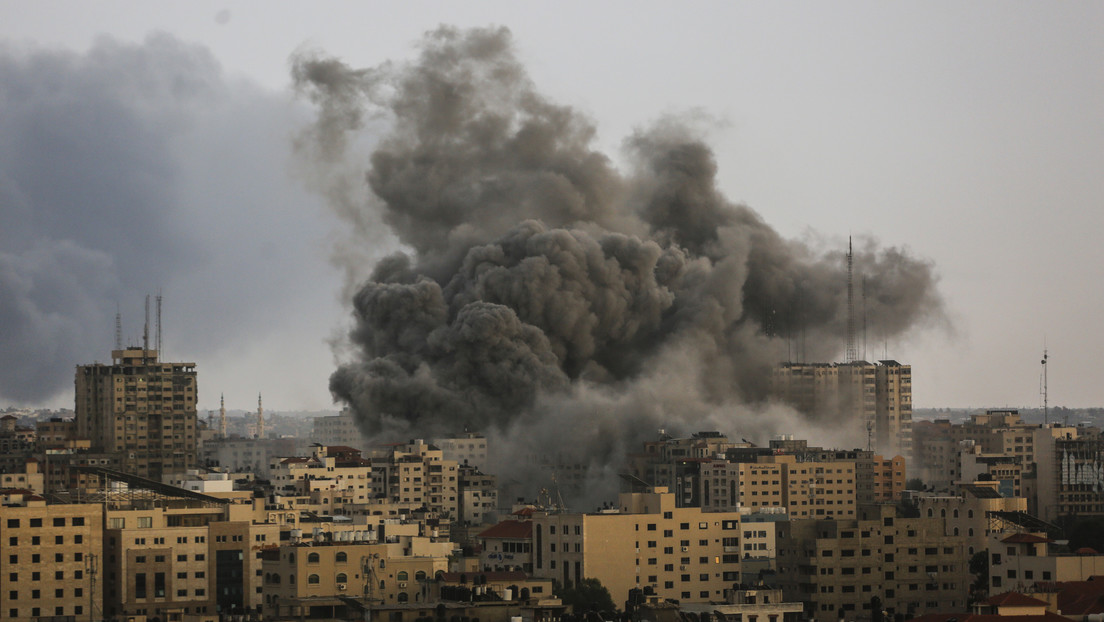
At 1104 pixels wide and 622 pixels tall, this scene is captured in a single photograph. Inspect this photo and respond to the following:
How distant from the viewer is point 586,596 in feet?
168

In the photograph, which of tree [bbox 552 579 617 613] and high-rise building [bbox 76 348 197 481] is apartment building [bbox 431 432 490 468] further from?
tree [bbox 552 579 617 613]

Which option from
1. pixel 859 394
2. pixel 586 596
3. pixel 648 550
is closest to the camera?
pixel 586 596

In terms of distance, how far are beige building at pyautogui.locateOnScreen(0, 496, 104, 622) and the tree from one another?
9854 millimetres

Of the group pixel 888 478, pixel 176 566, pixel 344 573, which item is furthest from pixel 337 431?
pixel 344 573

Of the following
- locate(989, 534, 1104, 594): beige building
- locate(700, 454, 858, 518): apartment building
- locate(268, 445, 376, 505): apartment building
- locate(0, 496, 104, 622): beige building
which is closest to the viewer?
locate(0, 496, 104, 622): beige building

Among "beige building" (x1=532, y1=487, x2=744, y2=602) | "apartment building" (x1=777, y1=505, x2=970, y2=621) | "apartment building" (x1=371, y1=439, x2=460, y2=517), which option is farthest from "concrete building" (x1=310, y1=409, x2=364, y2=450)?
"apartment building" (x1=777, y1=505, x2=970, y2=621)

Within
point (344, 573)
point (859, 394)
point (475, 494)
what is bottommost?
point (344, 573)

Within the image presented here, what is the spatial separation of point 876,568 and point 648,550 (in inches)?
209

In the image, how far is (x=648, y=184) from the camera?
4321 inches

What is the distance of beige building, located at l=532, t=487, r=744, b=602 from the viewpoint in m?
54.2

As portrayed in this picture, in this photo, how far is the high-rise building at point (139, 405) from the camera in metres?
102

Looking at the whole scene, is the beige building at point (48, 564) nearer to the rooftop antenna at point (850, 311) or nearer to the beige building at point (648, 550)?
the beige building at point (648, 550)

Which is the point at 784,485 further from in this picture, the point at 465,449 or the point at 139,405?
the point at 139,405

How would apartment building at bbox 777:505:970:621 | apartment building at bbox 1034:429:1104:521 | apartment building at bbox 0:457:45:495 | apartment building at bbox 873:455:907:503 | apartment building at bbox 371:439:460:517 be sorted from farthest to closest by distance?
apartment building at bbox 873:455:907:503 → apartment building at bbox 371:439:460:517 → apartment building at bbox 1034:429:1104:521 → apartment building at bbox 0:457:45:495 → apartment building at bbox 777:505:970:621
